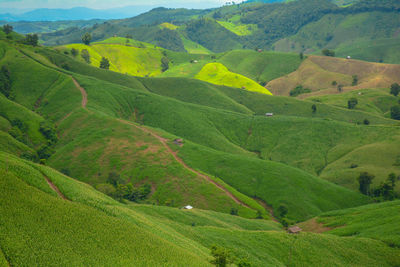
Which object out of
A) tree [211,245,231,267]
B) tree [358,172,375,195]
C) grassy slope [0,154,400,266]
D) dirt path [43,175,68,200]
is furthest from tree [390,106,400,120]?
dirt path [43,175,68,200]

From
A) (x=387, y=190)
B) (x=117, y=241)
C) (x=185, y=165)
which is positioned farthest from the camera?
(x=185, y=165)

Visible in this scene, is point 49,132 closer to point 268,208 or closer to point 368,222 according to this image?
point 268,208

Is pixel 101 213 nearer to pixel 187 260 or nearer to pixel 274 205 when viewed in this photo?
pixel 187 260

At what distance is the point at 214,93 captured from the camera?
18675 centimetres

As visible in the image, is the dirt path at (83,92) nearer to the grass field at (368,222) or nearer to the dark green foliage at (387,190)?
the grass field at (368,222)

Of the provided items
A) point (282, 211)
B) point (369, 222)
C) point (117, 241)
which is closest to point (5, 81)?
point (117, 241)

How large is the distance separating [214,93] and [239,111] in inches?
948

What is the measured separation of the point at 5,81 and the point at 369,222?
151071 mm

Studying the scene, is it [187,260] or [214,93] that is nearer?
[187,260]

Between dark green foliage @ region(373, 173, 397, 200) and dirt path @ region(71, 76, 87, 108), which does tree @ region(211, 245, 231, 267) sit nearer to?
dark green foliage @ region(373, 173, 397, 200)

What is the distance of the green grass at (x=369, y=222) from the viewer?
59741 mm

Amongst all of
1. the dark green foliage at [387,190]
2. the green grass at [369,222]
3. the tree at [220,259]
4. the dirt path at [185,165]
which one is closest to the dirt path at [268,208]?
the dirt path at [185,165]

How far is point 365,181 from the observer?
9488 centimetres

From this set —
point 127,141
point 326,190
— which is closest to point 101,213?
point 127,141
